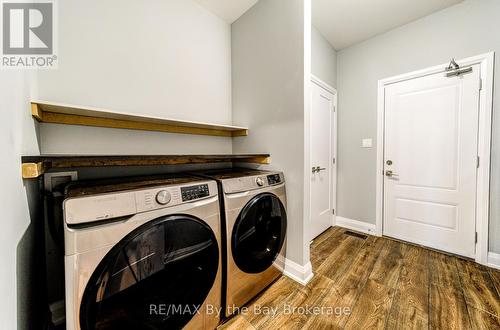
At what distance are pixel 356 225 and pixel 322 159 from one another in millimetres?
1081

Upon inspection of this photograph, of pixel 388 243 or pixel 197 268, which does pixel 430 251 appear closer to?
pixel 388 243

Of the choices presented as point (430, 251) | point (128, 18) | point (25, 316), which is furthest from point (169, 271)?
point (430, 251)

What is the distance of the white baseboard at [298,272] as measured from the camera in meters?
1.51

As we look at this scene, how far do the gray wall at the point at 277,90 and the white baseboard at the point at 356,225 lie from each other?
1.45m

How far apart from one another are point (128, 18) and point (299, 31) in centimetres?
135

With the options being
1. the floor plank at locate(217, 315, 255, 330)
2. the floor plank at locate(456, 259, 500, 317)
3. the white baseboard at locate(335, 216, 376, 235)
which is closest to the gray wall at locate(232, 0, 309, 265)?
the floor plank at locate(217, 315, 255, 330)

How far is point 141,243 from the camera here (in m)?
0.78

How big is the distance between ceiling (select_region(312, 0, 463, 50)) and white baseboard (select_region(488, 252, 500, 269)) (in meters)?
2.51

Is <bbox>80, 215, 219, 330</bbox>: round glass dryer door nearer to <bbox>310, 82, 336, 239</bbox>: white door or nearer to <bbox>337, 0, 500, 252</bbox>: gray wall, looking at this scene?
<bbox>310, 82, 336, 239</bbox>: white door

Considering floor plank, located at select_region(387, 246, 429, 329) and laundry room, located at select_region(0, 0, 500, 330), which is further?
floor plank, located at select_region(387, 246, 429, 329)

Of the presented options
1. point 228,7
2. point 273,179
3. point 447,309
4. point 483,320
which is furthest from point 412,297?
point 228,7

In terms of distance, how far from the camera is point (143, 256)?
80 cm

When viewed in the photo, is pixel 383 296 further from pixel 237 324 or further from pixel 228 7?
pixel 228 7

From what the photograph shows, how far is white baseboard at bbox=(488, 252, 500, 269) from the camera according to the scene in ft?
5.48
